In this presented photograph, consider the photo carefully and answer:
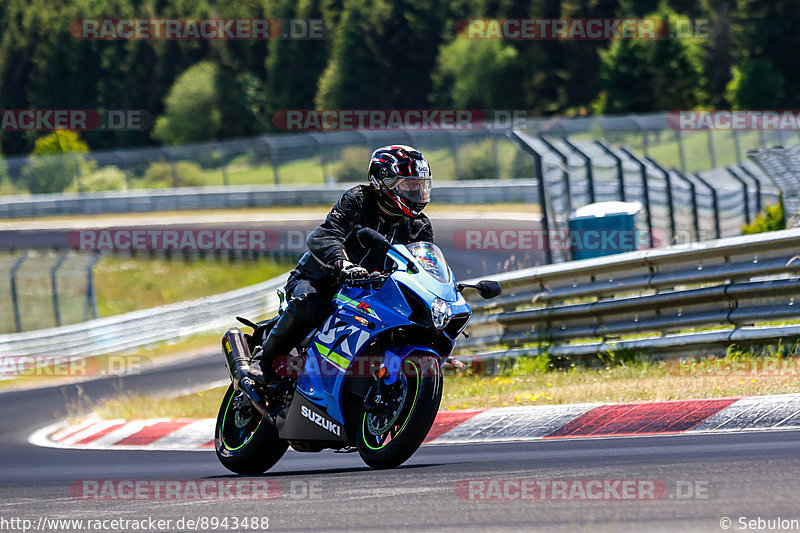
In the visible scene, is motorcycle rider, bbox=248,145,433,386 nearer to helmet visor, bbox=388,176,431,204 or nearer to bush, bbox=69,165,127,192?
helmet visor, bbox=388,176,431,204

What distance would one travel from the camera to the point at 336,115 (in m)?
90.7

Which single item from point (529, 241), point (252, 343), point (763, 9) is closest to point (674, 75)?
point (763, 9)

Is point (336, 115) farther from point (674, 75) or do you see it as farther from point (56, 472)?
point (56, 472)

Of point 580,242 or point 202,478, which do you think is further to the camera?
point 580,242

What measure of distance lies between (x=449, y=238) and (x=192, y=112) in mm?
71507

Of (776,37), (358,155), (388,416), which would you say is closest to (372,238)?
(388,416)

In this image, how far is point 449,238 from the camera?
31.6 metres

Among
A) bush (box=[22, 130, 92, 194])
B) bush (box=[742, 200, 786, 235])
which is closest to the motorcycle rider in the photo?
bush (box=[742, 200, 786, 235])

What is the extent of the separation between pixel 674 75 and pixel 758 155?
5522cm

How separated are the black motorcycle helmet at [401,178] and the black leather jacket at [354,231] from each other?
197mm

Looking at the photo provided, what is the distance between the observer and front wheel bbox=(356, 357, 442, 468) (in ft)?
21.6

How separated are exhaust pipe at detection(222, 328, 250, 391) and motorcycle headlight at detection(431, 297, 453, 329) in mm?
1856

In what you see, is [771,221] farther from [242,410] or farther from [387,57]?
[387,57]

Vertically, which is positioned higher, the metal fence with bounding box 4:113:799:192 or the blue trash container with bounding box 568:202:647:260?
the metal fence with bounding box 4:113:799:192
